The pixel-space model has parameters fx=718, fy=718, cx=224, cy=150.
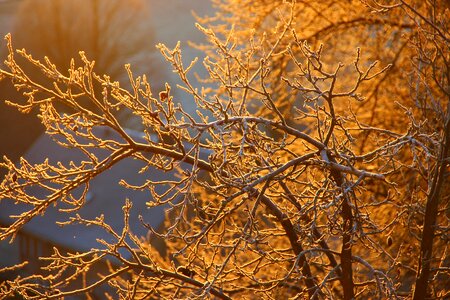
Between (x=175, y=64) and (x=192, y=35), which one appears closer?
(x=175, y=64)

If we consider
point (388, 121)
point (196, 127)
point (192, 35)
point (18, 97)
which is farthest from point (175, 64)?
point (192, 35)

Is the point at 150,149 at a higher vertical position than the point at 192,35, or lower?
lower

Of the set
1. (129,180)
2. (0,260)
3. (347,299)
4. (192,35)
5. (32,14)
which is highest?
(192,35)

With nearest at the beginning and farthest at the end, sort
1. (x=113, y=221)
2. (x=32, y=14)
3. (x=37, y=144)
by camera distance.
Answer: (x=113, y=221), (x=37, y=144), (x=32, y=14)

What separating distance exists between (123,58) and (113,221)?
9.17 metres

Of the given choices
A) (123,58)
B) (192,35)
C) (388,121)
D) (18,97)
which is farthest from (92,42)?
(388,121)

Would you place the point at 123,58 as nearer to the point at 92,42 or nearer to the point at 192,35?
the point at 92,42

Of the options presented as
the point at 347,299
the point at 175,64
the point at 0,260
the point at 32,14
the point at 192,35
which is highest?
the point at 192,35

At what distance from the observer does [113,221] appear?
54.7 feet

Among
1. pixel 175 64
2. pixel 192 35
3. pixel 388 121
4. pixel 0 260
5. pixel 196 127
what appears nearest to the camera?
pixel 196 127

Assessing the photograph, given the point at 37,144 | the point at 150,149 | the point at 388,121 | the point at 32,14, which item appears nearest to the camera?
the point at 150,149

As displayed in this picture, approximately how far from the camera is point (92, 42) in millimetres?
24188

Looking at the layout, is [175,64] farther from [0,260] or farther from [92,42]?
[92,42]

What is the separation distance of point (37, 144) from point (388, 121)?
13.2 m
